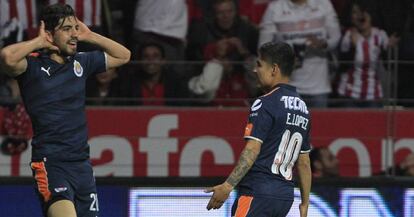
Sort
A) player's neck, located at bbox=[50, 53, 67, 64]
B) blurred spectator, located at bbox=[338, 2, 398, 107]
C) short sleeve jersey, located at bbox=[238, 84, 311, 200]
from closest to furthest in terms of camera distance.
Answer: short sleeve jersey, located at bbox=[238, 84, 311, 200] → player's neck, located at bbox=[50, 53, 67, 64] → blurred spectator, located at bbox=[338, 2, 398, 107]

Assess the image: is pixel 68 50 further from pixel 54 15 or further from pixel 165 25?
pixel 165 25

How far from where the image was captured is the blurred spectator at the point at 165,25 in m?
11.6

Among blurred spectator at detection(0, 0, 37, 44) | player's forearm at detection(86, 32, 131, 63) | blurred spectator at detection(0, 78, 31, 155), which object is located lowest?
blurred spectator at detection(0, 78, 31, 155)

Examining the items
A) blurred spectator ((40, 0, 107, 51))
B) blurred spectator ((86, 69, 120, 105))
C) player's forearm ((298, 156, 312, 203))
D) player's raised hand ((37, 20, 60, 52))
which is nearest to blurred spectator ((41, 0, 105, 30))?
blurred spectator ((40, 0, 107, 51))

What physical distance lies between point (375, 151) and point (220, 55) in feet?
5.82

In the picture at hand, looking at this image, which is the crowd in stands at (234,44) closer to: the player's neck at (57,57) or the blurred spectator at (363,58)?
the blurred spectator at (363,58)

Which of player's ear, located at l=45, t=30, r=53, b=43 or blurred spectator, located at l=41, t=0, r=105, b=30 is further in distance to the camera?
blurred spectator, located at l=41, t=0, r=105, b=30

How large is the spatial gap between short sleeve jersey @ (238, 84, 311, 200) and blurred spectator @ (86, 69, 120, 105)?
420cm

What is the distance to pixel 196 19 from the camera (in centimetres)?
1176

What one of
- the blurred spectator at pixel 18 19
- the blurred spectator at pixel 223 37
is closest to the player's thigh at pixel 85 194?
the blurred spectator at pixel 18 19

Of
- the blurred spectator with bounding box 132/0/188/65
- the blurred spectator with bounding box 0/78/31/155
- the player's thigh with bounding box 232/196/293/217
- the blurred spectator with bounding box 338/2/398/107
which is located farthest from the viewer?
the blurred spectator with bounding box 132/0/188/65

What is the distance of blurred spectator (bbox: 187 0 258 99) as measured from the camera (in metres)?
11.5

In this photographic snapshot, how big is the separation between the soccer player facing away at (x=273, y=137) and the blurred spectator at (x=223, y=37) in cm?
443

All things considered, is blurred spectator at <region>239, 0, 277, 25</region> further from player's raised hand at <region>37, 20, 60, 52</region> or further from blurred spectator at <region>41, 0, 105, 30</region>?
player's raised hand at <region>37, 20, 60, 52</region>
